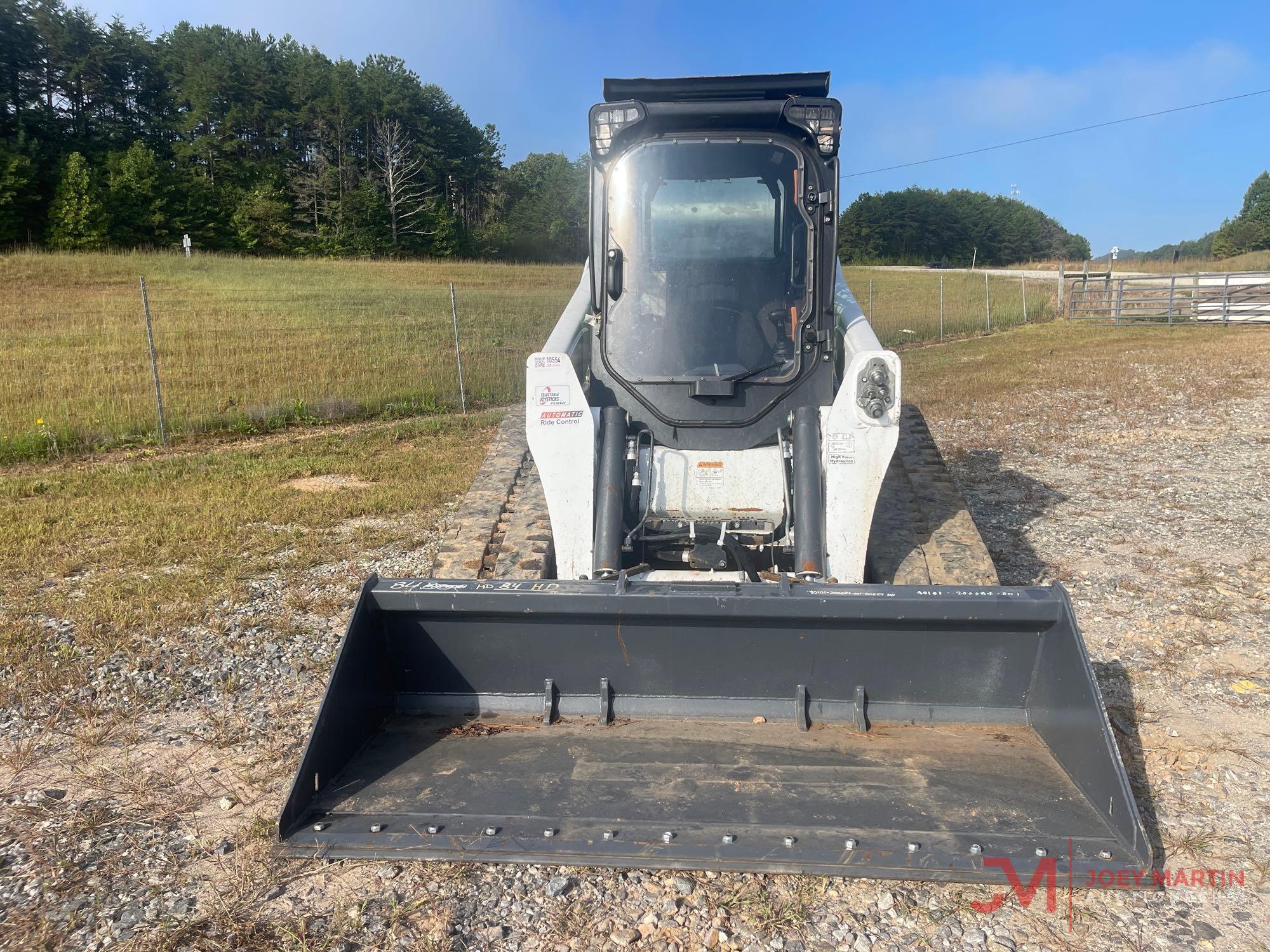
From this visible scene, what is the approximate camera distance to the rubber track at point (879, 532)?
4.63m

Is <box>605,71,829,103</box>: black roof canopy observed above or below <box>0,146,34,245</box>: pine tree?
below

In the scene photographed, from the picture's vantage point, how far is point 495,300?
24.0 meters

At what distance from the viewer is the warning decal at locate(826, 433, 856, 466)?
4.32 meters

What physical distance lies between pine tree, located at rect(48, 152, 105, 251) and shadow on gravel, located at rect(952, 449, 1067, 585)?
A: 51.9 m

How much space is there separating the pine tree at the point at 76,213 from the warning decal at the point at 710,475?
A: 177ft

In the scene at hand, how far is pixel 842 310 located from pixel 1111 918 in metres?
3.20

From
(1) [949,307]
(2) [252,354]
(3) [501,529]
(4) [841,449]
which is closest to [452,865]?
(3) [501,529]

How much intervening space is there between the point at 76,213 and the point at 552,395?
5529cm

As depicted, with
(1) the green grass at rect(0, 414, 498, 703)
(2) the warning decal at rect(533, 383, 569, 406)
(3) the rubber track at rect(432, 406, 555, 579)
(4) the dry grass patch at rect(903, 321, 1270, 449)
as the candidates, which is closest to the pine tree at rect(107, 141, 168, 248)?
(4) the dry grass patch at rect(903, 321, 1270, 449)

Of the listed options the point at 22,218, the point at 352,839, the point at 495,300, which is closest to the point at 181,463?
the point at 352,839

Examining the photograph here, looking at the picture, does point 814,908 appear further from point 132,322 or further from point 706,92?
point 132,322

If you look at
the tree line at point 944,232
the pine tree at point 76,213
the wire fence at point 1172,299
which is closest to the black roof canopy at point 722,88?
the wire fence at point 1172,299

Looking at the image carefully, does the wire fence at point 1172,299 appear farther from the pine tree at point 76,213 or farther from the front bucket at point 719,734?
the pine tree at point 76,213

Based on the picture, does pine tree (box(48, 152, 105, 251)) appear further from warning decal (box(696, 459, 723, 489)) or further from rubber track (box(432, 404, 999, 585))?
warning decal (box(696, 459, 723, 489))
